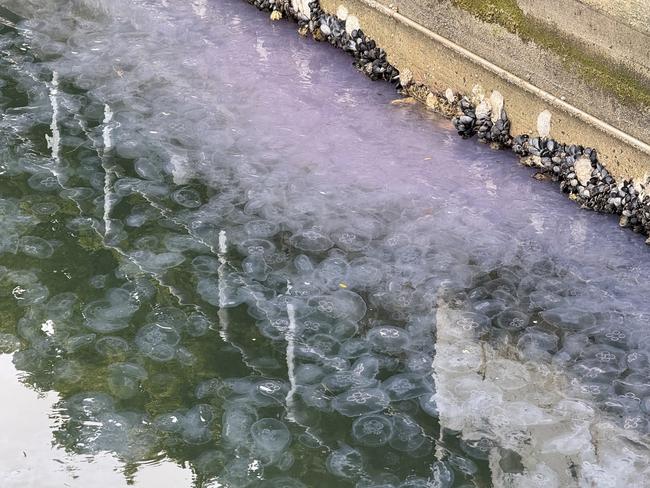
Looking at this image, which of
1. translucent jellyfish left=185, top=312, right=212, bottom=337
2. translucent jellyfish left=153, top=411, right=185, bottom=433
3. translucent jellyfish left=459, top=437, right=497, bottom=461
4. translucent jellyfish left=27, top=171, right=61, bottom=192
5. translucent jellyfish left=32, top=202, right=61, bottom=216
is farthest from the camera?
translucent jellyfish left=27, top=171, right=61, bottom=192

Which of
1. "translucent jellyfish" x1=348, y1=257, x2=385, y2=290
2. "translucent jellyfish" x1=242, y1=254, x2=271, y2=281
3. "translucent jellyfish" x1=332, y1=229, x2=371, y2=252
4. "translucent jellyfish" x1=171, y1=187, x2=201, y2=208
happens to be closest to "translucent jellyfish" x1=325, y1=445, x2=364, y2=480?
"translucent jellyfish" x1=348, y1=257, x2=385, y2=290

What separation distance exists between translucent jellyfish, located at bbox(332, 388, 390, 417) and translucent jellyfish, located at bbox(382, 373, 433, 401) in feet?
0.14

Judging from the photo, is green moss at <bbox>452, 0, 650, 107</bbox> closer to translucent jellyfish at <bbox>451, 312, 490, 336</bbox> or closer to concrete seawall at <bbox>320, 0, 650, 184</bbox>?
concrete seawall at <bbox>320, 0, 650, 184</bbox>

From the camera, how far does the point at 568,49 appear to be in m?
5.94

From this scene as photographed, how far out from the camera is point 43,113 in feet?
22.0

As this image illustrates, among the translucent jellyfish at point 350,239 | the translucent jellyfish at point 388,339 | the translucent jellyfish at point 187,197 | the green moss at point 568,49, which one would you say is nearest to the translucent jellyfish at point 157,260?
the translucent jellyfish at point 187,197

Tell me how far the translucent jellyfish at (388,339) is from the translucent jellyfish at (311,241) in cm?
70

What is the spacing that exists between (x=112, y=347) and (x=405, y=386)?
138cm

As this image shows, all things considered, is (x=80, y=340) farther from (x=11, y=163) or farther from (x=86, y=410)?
(x=11, y=163)

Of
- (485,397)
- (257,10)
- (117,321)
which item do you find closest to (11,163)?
(117,321)

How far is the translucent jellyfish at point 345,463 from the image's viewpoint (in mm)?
4328

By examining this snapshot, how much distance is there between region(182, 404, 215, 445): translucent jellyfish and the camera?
14.7 feet

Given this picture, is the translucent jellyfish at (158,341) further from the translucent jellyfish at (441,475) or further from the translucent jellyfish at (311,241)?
the translucent jellyfish at (441,475)

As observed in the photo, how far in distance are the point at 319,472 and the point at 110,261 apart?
180 centimetres
